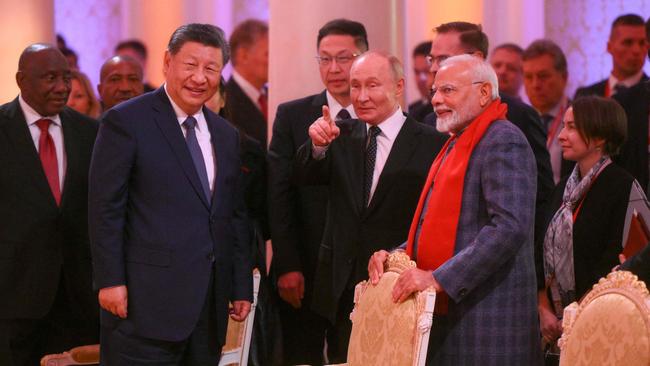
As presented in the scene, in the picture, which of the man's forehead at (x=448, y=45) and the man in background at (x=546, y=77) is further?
the man in background at (x=546, y=77)

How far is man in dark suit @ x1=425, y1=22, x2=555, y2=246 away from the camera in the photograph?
547 cm

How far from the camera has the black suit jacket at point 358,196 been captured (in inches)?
194

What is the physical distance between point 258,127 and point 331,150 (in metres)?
2.52

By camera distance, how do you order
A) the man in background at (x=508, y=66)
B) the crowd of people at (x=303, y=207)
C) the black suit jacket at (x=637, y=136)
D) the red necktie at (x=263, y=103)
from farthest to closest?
the red necktie at (x=263, y=103)
the man in background at (x=508, y=66)
the black suit jacket at (x=637, y=136)
the crowd of people at (x=303, y=207)

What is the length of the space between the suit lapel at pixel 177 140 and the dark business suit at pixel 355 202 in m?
0.69

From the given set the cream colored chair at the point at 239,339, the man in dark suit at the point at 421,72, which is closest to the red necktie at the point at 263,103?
the man in dark suit at the point at 421,72

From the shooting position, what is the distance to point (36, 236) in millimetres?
5379

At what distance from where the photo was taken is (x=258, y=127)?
7.52 metres

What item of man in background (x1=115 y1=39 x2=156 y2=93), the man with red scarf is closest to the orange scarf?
the man with red scarf

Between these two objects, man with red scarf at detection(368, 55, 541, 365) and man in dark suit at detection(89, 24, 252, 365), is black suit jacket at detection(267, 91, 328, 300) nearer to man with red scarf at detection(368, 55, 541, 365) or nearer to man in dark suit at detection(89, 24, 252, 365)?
man in dark suit at detection(89, 24, 252, 365)

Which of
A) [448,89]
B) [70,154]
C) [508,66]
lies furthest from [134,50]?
[448,89]

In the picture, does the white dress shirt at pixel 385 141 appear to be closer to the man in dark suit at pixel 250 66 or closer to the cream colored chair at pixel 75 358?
the cream colored chair at pixel 75 358

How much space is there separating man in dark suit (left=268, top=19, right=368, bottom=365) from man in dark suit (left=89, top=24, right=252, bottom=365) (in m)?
0.89

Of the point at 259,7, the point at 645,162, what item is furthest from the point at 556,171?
the point at 259,7
